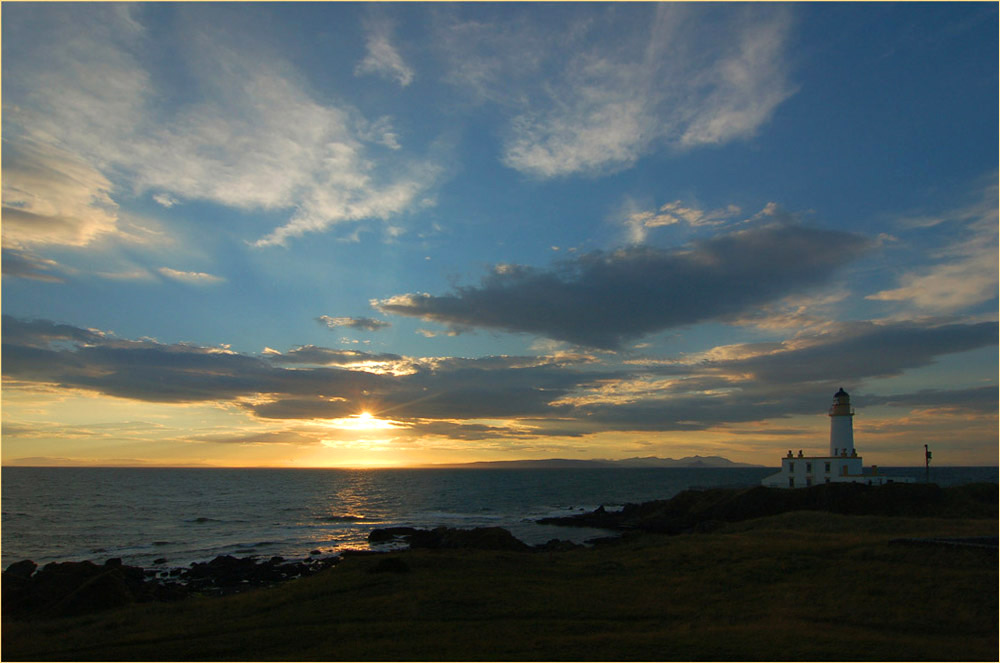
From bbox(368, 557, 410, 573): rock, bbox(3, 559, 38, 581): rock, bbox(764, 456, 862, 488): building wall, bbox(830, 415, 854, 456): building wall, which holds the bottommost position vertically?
bbox(3, 559, 38, 581): rock

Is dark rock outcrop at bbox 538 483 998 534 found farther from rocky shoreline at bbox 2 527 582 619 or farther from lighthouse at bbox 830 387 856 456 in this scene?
rocky shoreline at bbox 2 527 582 619

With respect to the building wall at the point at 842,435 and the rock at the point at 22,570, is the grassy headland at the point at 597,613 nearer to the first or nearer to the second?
the rock at the point at 22,570

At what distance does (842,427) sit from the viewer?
59.0m

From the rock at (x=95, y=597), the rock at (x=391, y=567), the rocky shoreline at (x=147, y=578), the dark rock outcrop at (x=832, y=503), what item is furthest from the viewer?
the dark rock outcrop at (x=832, y=503)

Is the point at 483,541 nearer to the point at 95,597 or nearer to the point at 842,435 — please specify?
the point at 95,597

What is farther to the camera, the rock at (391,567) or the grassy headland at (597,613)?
the rock at (391,567)

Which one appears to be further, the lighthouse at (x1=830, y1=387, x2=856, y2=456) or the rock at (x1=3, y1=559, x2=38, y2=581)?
the lighthouse at (x1=830, y1=387, x2=856, y2=456)

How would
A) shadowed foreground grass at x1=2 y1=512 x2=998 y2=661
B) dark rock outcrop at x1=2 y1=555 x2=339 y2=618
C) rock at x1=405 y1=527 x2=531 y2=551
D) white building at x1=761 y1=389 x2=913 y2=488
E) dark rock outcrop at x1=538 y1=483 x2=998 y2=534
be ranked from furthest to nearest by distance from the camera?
white building at x1=761 y1=389 x2=913 y2=488 < dark rock outcrop at x1=538 y1=483 x2=998 y2=534 < rock at x1=405 y1=527 x2=531 y2=551 < dark rock outcrop at x1=2 y1=555 x2=339 y2=618 < shadowed foreground grass at x1=2 y1=512 x2=998 y2=661

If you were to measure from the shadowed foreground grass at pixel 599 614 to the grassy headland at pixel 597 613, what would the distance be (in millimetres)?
72

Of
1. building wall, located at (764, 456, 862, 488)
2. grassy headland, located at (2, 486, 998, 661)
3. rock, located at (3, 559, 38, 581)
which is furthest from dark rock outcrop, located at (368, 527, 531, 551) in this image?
building wall, located at (764, 456, 862, 488)

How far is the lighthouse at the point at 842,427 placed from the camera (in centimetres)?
5847

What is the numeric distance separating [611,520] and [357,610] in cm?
4744

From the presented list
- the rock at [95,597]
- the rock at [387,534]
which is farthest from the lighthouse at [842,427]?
the rock at [95,597]

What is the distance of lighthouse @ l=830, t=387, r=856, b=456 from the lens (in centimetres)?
5847
